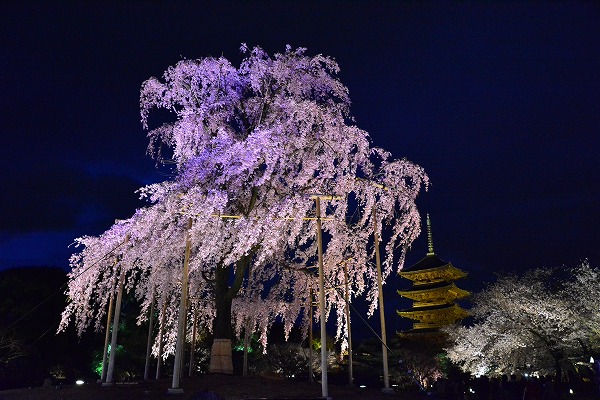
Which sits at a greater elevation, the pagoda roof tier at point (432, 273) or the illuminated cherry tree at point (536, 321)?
the pagoda roof tier at point (432, 273)

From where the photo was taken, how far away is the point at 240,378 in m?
14.3

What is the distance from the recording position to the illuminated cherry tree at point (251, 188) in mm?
13766

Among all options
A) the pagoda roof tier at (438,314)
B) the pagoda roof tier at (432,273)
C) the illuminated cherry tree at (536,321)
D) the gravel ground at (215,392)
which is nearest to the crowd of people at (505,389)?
the gravel ground at (215,392)

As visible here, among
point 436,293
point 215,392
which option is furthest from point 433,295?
point 215,392

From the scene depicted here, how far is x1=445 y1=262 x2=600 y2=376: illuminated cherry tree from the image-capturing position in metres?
23.5


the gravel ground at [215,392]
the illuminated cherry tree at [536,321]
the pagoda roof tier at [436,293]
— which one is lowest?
the gravel ground at [215,392]

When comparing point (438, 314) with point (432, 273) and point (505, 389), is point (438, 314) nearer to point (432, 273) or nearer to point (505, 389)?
point (432, 273)

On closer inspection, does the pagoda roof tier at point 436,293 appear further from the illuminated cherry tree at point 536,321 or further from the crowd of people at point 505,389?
the crowd of people at point 505,389

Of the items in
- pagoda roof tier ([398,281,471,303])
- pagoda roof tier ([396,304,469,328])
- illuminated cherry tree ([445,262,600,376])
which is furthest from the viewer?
pagoda roof tier ([398,281,471,303])

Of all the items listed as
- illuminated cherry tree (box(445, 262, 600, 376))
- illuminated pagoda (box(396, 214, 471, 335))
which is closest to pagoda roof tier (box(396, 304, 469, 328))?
illuminated pagoda (box(396, 214, 471, 335))

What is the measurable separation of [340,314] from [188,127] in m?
8.75

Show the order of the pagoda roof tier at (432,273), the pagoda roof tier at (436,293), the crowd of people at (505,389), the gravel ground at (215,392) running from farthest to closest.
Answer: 1. the pagoda roof tier at (432,273)
2. the pagoda roof tier at (436,293)
3. the crowd of people at (505,389)
4. the gravel ground at (215,392)

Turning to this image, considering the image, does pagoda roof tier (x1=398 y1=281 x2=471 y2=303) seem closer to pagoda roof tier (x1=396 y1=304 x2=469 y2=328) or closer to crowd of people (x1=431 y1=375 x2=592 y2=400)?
pagoda roof tier (x1=396 y1=304 x2=469 y2=328)

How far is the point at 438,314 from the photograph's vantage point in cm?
4434
